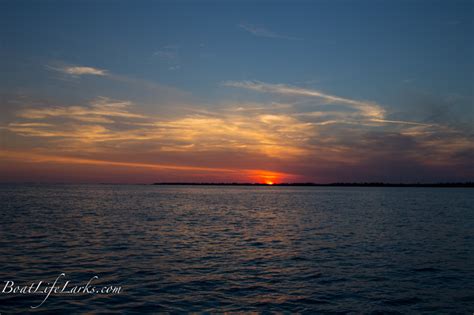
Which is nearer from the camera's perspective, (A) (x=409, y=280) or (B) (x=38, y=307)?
(B) (x=38, y=307)

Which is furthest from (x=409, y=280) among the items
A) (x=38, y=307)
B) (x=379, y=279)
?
(x=38, y=307)

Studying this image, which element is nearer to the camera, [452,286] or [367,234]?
[452,286]

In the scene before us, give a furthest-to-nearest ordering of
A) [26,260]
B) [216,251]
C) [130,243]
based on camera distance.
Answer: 1. [130,243]
2. [216,251]
3. [26,260]

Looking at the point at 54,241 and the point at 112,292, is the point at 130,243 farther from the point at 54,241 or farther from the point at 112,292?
the point at 112,292

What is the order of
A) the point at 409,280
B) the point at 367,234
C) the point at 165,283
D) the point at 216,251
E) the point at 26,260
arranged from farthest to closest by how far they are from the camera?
1. the point at 367,234
2. the point at 216,251
3. the point at 26,260
4. the point at 409,280
5. the point at 165,283

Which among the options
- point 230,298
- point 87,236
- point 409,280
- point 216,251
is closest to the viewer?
point 230,298

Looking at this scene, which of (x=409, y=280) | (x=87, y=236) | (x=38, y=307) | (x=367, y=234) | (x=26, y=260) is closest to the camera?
(x=38, y=307)

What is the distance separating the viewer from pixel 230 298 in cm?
1805

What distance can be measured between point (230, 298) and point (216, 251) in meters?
12.4

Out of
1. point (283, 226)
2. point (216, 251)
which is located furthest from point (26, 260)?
point (283, 226)

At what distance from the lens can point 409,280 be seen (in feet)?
73.3

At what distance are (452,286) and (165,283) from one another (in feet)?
54.0

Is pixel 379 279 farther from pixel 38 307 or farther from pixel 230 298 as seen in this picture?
pixel 38 307

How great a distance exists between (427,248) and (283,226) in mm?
19497
